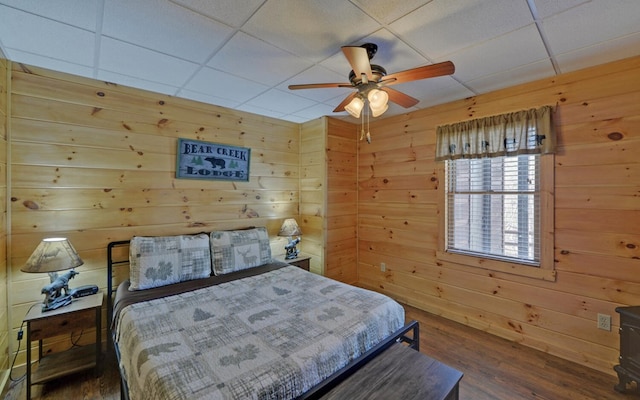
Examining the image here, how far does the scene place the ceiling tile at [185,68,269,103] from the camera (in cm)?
234

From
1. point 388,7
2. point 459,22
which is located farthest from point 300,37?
point 459,22

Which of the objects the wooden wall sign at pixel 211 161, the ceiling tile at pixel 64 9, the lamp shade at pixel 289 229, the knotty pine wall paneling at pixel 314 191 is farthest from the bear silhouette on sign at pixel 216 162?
the ceiling tile at pixel 64 9

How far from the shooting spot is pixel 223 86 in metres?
2.57

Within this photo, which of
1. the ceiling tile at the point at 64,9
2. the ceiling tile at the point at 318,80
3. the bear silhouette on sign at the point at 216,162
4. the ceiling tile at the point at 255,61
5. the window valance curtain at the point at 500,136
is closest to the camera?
the ceiling tile at the point at 64,9

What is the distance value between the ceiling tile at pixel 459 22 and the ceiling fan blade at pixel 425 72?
296 millimetres

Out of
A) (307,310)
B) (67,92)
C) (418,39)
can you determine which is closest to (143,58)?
(67,92)

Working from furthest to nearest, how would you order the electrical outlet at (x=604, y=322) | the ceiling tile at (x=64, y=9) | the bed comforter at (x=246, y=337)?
the electrical outlet at (x=604, y=322) → the ceiling tile at (x=64, y=9) → the bed comforter at (x=246, y=337)

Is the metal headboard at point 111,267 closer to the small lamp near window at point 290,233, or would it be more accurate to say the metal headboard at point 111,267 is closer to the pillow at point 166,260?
the pillow at point 166,260

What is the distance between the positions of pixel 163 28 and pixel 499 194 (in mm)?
3223

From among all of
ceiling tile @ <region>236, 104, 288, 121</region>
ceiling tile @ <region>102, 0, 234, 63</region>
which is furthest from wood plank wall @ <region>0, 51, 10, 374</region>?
ceiling tile @ <region>236, 104, 288, 121</region>

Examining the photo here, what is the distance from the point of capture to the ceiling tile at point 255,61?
187 cm

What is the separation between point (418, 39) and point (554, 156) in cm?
172

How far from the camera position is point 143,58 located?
6.71 ft

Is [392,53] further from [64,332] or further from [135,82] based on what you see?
[64,332]
